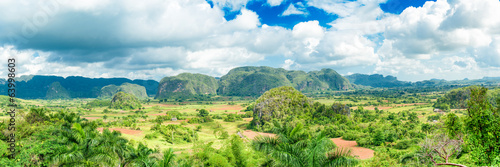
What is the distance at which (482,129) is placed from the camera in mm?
9250

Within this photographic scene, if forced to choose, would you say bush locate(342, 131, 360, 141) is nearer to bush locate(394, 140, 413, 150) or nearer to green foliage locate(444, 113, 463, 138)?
bush locate(394, 140, 413, 150)

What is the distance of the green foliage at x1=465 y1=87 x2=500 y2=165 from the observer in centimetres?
894

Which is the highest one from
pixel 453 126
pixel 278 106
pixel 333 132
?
pixel 453 126

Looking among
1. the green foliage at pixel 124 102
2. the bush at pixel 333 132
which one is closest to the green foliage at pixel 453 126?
the bush at pixel 333 132

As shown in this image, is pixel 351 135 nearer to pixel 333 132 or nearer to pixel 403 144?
pixel 333 132

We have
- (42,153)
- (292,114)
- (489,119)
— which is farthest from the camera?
(292,114)

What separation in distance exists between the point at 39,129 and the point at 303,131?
783 inches

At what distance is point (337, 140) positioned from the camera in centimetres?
4256

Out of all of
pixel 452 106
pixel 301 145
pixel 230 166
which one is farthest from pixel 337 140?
pixel 452 106

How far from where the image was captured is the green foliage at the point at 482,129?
894 cm

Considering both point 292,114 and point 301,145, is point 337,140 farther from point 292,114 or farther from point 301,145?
point 301,145

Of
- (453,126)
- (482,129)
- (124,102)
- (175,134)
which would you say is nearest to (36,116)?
(175,134)

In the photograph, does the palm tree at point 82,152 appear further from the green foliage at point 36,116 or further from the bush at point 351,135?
the bush at point 351,135

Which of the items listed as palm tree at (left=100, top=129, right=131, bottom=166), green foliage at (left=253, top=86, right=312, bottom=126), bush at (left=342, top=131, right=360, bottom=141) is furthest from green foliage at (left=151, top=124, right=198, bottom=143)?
bush at (left=342, top=131, right=360, bottom=141)
